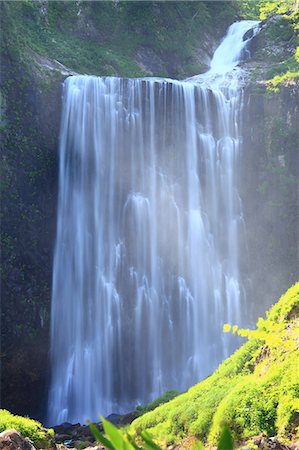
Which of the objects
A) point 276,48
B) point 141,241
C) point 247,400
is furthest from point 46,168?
point 276,48

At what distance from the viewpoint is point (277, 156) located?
82.6 feet

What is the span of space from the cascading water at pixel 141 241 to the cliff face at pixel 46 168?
0.68 m

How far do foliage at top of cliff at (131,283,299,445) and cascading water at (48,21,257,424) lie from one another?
9929mm

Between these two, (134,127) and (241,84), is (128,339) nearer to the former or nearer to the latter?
(134,127)

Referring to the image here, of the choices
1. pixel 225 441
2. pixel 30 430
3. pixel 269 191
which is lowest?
pixel 225 441

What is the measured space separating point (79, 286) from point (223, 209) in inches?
326

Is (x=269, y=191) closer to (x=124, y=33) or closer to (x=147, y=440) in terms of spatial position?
(x=124, y=33)

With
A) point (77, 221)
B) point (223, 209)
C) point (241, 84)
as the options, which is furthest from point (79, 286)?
point (241, 84)

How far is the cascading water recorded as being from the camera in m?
21.4

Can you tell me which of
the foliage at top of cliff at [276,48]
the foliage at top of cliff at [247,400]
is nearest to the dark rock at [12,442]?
the foliage at top of cliff at [247,400]

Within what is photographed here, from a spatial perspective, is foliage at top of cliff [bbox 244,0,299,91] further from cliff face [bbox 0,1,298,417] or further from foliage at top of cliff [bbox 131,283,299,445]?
foliage at top of cliff [bbox 131,283,299,445]

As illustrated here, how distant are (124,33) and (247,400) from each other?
3067 cm

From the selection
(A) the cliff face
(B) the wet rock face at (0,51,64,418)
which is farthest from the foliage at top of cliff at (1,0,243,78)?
(B) the wet rock face at (0,51,64,418)

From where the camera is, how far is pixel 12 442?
275 inches
